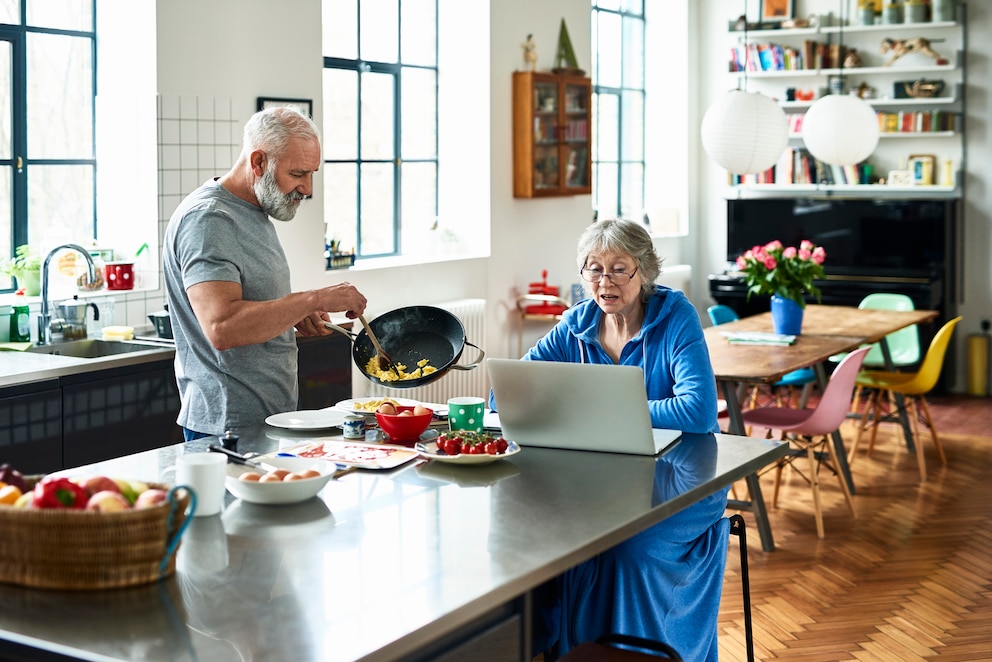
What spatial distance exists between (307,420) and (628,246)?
101 centimetres

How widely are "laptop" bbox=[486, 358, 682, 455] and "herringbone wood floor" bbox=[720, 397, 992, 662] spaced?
1.37m

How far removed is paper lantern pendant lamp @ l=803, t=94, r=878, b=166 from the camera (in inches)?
269

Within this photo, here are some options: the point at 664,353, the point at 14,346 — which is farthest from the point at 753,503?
the point at 14,346

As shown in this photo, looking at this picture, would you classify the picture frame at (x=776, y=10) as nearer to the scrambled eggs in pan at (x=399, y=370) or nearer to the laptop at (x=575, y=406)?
the scrambled eggs in pan at (x=399, y=370)

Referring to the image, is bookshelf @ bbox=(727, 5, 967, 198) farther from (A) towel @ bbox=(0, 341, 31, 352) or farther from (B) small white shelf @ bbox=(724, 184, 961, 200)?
(A) towel @ bbox=(0, 341, 31, 352)

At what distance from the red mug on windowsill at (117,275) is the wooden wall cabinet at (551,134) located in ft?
10.5

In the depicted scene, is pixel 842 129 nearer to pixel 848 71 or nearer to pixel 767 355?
pixel 767 355

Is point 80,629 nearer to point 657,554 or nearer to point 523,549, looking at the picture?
point 523,549

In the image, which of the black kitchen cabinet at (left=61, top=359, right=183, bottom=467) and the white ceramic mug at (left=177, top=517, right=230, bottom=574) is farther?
the black kitchen cabinet at (left=61, top=359, right=183, bottom=467)

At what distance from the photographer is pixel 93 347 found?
4.62 m

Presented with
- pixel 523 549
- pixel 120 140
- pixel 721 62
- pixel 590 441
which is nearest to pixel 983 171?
pixel 721 62

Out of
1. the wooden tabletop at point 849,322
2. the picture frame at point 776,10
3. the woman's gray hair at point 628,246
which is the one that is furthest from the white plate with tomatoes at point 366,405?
the picture frame at point 776,10

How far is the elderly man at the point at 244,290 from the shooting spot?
2.97m

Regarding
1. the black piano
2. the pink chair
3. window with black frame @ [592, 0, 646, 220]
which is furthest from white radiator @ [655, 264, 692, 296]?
the pink chair
